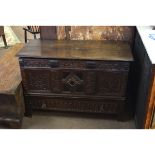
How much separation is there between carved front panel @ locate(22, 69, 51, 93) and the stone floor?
0.28 m

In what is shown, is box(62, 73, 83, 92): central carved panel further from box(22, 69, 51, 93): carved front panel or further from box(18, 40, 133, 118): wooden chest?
box(22, 69, 51, 93): carved front panel

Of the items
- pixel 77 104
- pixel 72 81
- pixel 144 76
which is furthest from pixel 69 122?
pixel 144 76

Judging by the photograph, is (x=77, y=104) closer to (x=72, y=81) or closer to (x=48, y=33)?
(x=72, y=81)

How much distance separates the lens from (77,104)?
5.90ft

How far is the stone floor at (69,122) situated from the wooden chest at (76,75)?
89 millimetres

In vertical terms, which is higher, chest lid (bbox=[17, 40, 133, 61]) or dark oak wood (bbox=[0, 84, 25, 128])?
chest lid (bbox=[17, 40, 133, 61])

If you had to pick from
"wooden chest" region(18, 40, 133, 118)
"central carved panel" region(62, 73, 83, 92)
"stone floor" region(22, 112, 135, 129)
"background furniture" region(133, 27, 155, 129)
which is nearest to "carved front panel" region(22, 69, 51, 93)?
"wooden chest" region(18, 40, 133, 118)

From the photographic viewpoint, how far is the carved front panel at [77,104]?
5.73 feet

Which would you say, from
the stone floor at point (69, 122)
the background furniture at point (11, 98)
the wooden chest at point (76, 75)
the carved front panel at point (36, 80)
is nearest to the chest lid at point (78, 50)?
the wooden chest at point (76, 75)

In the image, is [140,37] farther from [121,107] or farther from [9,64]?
[9,64]

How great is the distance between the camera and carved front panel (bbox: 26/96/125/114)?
175 centimetres

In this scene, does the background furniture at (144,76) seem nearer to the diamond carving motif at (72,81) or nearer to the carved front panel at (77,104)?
the carved front panel at (77,104)

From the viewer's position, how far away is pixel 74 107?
182cm
